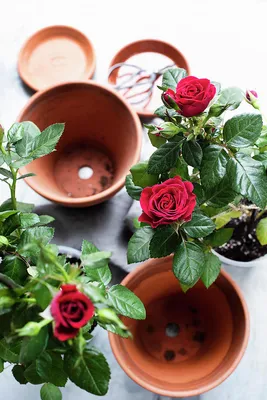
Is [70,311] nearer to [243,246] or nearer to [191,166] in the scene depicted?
A: [191,166]

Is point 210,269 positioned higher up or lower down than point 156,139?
lower down

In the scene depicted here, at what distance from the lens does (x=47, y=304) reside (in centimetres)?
49

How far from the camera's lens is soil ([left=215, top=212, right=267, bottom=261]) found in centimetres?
94

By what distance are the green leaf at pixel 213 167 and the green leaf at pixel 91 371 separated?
244mm

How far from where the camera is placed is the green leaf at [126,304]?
23.9 inches

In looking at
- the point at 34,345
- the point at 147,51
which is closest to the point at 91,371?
the point at 34,345

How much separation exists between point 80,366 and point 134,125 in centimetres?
52

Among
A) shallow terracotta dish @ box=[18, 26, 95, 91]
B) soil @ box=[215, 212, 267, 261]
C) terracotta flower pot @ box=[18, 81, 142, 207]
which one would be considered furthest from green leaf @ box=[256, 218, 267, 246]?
shallow terracotta dish @ box=[18, 26, 95, 91]

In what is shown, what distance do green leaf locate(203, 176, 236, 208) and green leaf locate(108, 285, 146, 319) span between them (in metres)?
0.17

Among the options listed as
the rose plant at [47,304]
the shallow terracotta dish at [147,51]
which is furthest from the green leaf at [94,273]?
the shallow terracotta dish at [147,51]

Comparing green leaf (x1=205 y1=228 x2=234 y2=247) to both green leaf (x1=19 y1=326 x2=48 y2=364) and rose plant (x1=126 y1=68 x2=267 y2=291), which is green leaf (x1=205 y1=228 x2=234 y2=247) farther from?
green leaf (x1=19 y1=326 x2=48 y2=364)

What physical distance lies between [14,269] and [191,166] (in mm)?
263

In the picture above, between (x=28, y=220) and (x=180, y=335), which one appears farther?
(x=180, y=335)

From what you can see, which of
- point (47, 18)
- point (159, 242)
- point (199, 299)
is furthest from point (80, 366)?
point (47, 18)
